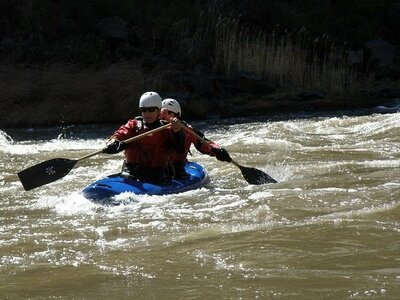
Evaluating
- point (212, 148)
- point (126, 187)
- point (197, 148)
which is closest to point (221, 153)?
point (212, 148)

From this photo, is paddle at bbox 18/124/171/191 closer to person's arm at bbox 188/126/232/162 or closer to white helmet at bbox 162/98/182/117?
person's arm at bbox 188/126/232/162

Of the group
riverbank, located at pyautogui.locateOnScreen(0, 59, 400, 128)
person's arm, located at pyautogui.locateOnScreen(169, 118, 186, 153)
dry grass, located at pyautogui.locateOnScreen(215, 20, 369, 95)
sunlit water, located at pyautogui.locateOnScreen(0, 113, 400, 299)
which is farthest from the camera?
dry grass, located at pyautogui.locateOnScreen(215, 20, 369, 95)

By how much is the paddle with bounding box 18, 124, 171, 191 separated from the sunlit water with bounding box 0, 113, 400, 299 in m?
0.17

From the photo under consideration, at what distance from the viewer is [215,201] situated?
625cm

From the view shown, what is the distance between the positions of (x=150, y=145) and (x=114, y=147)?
0.40m

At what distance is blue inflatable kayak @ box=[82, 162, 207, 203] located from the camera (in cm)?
618

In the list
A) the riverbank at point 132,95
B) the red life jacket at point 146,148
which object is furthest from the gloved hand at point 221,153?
the riverbank at point 132,95

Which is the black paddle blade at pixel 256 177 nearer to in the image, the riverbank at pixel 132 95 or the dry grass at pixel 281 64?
the riverbank at pixel 132 95

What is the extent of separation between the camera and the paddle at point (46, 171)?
673cm

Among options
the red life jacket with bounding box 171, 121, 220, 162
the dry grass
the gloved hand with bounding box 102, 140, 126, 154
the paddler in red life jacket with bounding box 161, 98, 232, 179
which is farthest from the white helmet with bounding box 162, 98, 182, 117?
the dry grass

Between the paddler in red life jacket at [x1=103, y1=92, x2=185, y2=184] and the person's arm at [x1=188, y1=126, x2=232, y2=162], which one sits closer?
the paddler in red life jacket at [x1=103, y1=92, x2=185, y2=184]

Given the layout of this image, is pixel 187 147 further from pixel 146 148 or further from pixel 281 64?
pixel 281 64

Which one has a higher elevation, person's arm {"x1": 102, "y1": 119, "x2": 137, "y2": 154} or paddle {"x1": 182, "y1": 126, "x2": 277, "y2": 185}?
person's arm {"x1": 102, "y1": 119, "x2": 137, "y2": 154}

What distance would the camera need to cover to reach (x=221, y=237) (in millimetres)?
4797
